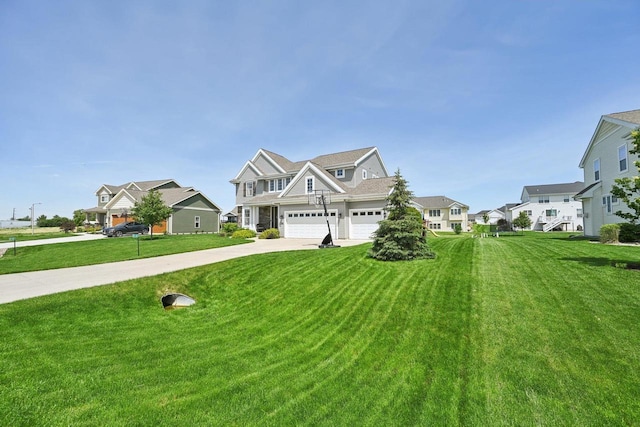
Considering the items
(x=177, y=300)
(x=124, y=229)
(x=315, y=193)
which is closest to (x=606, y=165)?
(x=315, y=193)

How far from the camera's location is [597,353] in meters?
4.28

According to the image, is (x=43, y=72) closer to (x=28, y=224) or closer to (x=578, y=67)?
(x=578, y=67)

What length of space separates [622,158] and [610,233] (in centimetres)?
635

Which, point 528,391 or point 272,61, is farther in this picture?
point 272,61

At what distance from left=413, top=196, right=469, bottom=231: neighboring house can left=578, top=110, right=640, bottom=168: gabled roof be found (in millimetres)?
36420

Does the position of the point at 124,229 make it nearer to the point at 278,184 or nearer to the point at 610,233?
the point at 278,184

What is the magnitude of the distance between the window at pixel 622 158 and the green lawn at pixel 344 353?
14.4 meters

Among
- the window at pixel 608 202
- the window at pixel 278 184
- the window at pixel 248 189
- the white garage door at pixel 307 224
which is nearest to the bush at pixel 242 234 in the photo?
the white garage door at pixel 307 224

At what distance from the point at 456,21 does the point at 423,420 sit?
14497 millimetres

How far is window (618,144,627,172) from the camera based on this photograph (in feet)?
57.0

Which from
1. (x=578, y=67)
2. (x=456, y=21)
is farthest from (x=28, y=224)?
(x=578, y=67)

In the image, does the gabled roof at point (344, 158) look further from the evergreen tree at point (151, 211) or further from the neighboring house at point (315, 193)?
the evergreen tree at point (151, 211)

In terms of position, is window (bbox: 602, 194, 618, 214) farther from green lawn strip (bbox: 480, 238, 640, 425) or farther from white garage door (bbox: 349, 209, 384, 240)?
green lawn strip (bbox: 480, 238, 640, 425)

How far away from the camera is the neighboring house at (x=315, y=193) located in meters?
22.1
